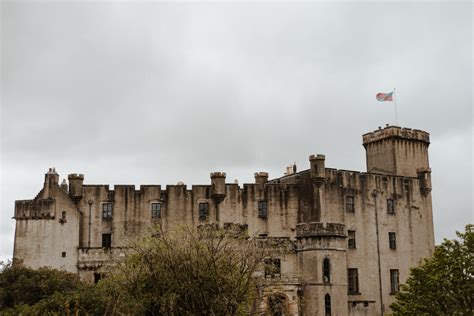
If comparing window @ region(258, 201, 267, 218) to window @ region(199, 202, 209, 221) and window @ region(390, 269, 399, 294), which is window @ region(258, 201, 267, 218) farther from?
window @ region(390, 269, 399, 294)

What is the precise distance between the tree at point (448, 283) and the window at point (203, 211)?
68.7ft

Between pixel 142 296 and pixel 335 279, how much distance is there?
20.8 m

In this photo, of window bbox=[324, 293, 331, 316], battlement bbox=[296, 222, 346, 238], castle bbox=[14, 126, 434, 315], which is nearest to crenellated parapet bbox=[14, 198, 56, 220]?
castle bbox=[14, 126, 434, 315]

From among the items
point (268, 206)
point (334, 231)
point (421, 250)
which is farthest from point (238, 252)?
point (421, 250)

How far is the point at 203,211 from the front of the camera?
5734 cm

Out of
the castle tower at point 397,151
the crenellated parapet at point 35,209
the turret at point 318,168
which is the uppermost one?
the castle tower at point 397,151

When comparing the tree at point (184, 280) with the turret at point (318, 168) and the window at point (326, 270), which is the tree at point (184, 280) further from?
the turret at point (318, 168)

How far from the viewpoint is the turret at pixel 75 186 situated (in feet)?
184

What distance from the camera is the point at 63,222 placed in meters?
54.4

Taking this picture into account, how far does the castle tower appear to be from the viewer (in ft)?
213

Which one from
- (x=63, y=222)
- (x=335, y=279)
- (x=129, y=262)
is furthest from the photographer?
(x=63, y=222)

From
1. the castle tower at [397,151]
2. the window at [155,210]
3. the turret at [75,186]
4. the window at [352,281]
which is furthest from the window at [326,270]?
the turret at [75,186]

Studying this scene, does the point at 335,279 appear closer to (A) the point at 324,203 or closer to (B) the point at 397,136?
(A) the point at 324,203

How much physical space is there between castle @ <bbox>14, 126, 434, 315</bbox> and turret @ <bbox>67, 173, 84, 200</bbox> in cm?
8
